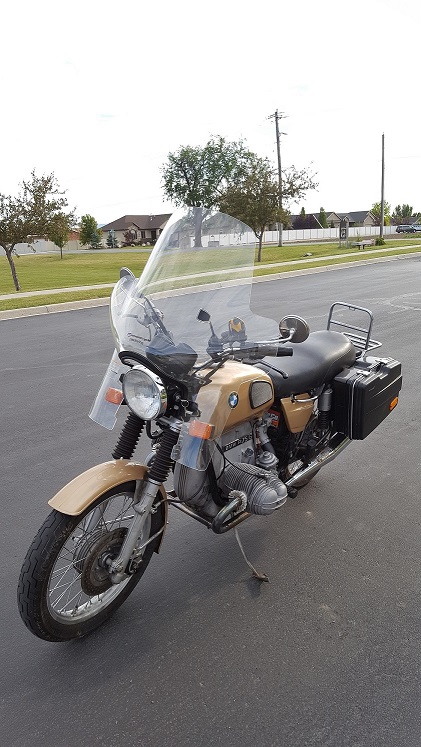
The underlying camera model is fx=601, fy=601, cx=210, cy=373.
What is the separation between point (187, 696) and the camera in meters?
2.47

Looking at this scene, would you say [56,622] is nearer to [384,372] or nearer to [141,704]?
[141,704]

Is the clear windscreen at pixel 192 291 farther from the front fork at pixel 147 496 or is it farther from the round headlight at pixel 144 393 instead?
the front fork at pixel 147 496

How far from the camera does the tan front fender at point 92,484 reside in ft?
8.61

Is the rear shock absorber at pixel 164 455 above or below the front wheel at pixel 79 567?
above

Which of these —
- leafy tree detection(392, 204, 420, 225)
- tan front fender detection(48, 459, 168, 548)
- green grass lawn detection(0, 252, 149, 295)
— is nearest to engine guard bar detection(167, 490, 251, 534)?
tan front fender detection(48, 459, 168, 548)

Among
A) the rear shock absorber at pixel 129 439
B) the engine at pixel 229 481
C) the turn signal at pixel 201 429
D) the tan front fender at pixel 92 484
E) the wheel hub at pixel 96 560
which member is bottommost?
the wheel hub at pixel 96 560

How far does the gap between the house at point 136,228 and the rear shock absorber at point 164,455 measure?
97703 mm

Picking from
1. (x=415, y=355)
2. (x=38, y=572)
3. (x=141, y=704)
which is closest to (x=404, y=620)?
(x=141, y=704)

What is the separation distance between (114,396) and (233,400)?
0.62m

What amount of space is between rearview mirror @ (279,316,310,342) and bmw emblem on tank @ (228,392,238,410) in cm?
43

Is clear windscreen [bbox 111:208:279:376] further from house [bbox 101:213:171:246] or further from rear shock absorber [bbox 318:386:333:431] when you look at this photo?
house [bbox 101:213:171:246]

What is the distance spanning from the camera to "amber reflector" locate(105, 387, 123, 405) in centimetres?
301

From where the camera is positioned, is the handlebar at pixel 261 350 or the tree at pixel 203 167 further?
the tree at pixel 203 167

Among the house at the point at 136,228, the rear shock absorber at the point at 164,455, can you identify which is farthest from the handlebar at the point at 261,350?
the house at the point at 136,228
